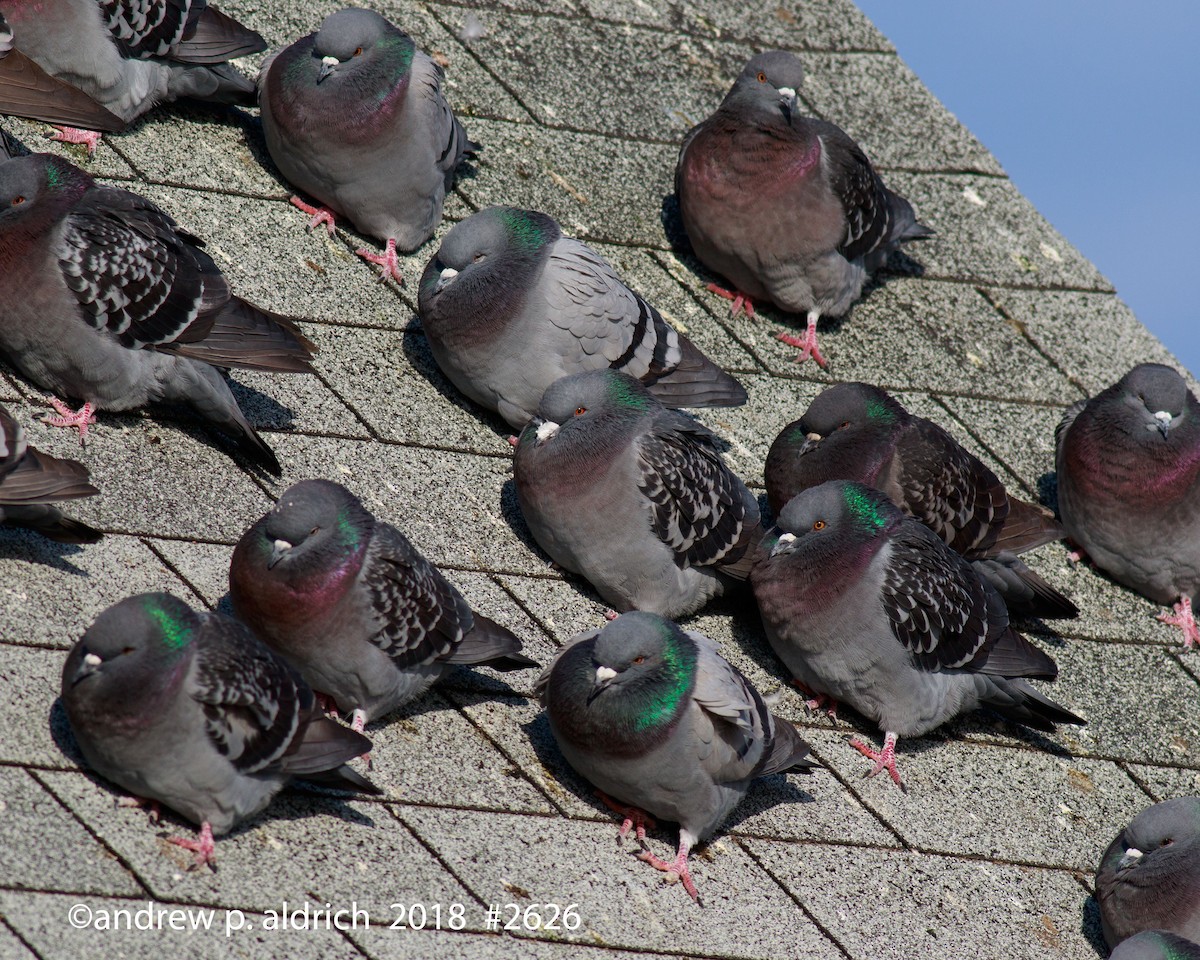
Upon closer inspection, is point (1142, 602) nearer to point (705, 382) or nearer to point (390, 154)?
point (705, 382)

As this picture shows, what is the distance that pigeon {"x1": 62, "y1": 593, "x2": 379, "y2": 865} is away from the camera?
533 cm

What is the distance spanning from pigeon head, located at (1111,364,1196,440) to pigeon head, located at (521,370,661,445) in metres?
2.71

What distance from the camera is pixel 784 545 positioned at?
7531mm

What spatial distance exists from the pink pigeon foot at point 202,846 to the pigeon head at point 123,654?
49 cm

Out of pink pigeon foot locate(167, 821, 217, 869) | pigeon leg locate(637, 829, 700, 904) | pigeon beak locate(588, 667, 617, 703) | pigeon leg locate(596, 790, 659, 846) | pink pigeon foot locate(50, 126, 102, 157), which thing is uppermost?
pink pigeon foot locate(50, 126, 102, 157)

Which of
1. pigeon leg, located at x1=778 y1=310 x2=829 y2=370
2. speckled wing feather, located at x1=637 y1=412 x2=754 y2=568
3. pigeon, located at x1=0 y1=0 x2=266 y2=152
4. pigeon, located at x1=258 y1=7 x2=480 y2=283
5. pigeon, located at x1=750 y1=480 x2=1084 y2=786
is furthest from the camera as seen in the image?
pigeon leg, located at x1=778 y1=310 x2=829 y2=370

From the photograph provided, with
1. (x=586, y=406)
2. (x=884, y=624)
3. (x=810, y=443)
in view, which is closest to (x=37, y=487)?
(x=586, y=406)

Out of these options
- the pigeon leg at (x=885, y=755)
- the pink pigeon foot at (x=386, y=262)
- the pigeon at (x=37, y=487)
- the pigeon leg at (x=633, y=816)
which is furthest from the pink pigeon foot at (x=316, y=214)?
the pigeon leg at (x=885, y=755)

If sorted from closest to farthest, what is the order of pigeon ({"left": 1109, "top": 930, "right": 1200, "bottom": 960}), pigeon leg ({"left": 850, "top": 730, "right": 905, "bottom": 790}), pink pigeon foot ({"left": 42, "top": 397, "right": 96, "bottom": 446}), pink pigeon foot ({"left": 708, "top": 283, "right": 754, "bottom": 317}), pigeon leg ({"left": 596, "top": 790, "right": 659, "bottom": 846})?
pigeon ({"left": 1109, "top": 930, "right": 1200, "bottom": 960}), pigeon leg ({"left": 596, "top": 790, "right": 659, "bottom": 846}), pink pigeon foot ({"left": 42, "top": 397, "right": 96, "bottom": 446}), pigeon leg ({"left": 850, "top": 730, "right": 905, "bottom": 790}), pink pigeon foot ({"left": 708, "top": 283, "right": 754, "bottom": 317})

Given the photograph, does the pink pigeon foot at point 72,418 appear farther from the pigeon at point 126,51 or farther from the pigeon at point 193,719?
the pigeon at point 193,719

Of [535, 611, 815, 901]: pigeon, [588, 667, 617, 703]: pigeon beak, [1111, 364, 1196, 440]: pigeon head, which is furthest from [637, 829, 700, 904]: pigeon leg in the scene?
[1111, 364, 1196, 440]: pigeon head

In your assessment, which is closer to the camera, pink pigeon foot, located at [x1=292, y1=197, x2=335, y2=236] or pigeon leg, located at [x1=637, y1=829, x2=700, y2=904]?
pigeon leg, located at [x1=637, y1=829, x2=700, y2=904]

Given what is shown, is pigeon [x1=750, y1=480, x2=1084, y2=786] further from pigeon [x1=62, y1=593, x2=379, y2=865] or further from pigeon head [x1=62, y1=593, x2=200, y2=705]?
pigeon head [x1=62, y1=593, x2=200, y2=705]

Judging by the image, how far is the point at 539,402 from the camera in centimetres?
798
